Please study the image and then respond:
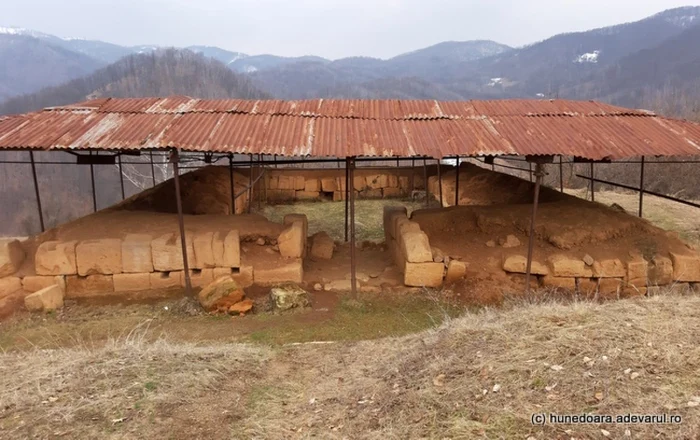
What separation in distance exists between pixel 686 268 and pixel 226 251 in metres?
8.74

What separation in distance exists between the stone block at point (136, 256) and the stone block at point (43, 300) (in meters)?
1.20

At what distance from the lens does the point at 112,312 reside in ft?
26.2

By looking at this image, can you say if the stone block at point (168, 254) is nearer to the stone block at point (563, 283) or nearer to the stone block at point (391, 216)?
the stone block at point (391, 216)

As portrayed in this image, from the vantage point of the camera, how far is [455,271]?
8.77 metres

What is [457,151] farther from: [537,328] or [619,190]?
[619,190]

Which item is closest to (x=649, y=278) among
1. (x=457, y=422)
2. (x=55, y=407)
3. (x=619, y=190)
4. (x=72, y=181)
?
(x=457, y=422)

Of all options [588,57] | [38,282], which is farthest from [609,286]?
[588,57]

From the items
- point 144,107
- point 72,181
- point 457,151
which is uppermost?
point 144,107

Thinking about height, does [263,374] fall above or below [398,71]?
below

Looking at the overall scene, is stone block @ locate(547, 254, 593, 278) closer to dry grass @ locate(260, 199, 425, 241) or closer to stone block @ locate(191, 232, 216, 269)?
dry grass @ locate(260, 199, 425, 241)

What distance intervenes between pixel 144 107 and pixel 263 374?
6.66 metres

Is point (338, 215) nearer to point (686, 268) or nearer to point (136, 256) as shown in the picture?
point (136, 256)

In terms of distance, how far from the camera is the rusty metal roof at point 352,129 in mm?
7676

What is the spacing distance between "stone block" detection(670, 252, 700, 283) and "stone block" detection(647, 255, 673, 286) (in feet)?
0.31
